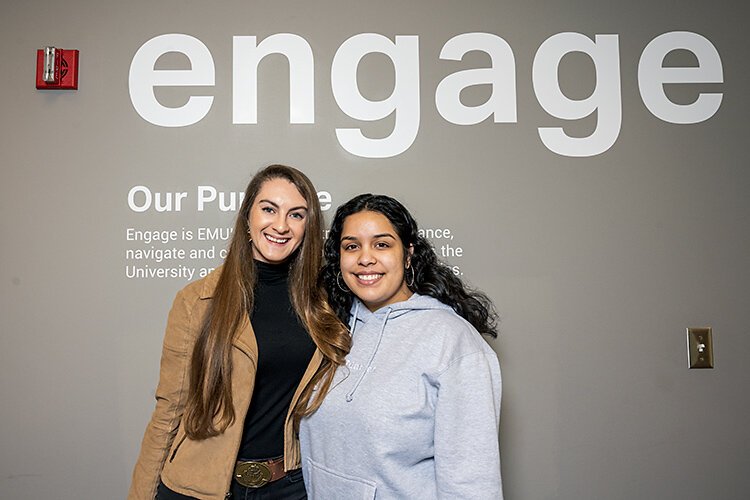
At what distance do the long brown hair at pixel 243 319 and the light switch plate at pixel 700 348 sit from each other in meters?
1.25

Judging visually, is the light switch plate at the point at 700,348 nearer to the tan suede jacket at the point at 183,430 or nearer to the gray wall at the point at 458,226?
the gray wall at the point at 458,226

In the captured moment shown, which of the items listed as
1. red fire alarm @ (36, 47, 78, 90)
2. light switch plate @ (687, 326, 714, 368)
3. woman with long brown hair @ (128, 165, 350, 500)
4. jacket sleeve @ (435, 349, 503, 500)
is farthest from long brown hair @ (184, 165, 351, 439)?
light switch plate @ (687, 326, 714, 368)

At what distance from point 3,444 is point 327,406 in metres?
1.28

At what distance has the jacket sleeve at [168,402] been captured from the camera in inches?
65.6

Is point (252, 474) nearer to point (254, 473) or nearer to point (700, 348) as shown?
point (254, 473)

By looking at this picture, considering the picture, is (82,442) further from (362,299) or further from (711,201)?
(711,201)

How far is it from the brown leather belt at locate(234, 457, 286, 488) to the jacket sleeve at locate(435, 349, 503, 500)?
488 mm

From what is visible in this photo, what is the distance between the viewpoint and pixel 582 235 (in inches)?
84.4

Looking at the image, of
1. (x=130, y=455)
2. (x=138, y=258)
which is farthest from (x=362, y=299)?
(x=130, y=455)

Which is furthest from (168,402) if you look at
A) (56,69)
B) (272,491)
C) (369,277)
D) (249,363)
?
(56,69)

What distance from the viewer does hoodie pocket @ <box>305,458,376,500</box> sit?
1446 mm

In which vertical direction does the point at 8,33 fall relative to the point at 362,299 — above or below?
above

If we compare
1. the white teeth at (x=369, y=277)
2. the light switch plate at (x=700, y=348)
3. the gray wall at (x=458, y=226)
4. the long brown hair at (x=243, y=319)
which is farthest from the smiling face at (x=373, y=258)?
the light switch plate at (x=700, y=348)

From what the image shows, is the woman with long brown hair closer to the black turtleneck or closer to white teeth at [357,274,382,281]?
the black turtleneck
